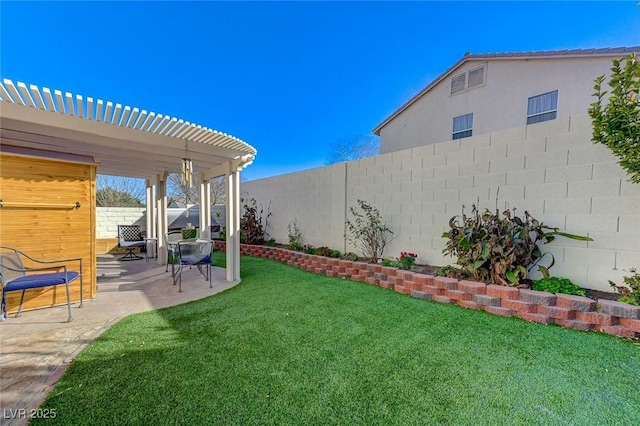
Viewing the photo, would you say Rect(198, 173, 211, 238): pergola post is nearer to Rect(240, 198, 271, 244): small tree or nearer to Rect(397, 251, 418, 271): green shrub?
Rect(240, 198, 271, 244): small tree

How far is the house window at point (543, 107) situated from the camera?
295 inches

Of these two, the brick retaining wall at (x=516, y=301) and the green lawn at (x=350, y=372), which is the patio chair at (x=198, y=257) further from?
the brick retaining wall at (x=516, y=301)

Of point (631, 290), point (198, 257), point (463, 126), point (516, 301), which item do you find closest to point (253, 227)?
point (198, 257)

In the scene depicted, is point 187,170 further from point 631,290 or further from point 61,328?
point 631,290

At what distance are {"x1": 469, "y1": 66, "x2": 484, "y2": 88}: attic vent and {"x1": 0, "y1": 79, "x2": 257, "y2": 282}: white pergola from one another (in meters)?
8.16

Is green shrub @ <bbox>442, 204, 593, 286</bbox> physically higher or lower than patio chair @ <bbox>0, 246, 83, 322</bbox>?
higher

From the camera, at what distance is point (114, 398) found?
1.98m

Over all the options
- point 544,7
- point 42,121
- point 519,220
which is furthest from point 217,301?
point 544,7

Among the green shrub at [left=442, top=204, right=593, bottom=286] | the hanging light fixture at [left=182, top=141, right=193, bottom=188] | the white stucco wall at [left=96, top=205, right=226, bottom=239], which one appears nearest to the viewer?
the green shrub at [left=442, top=204, right=593, bottom=286]

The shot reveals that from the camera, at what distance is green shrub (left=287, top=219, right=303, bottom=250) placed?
7.93 m

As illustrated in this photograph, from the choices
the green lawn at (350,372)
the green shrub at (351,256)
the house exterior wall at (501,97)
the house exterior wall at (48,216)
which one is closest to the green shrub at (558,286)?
the green lawn at (350,372)

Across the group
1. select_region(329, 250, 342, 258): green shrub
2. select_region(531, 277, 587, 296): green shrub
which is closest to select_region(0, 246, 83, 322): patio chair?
select_region(329, 250, 342, 258): green shrub

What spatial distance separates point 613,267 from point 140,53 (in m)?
11.5

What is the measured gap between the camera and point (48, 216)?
409 cm
